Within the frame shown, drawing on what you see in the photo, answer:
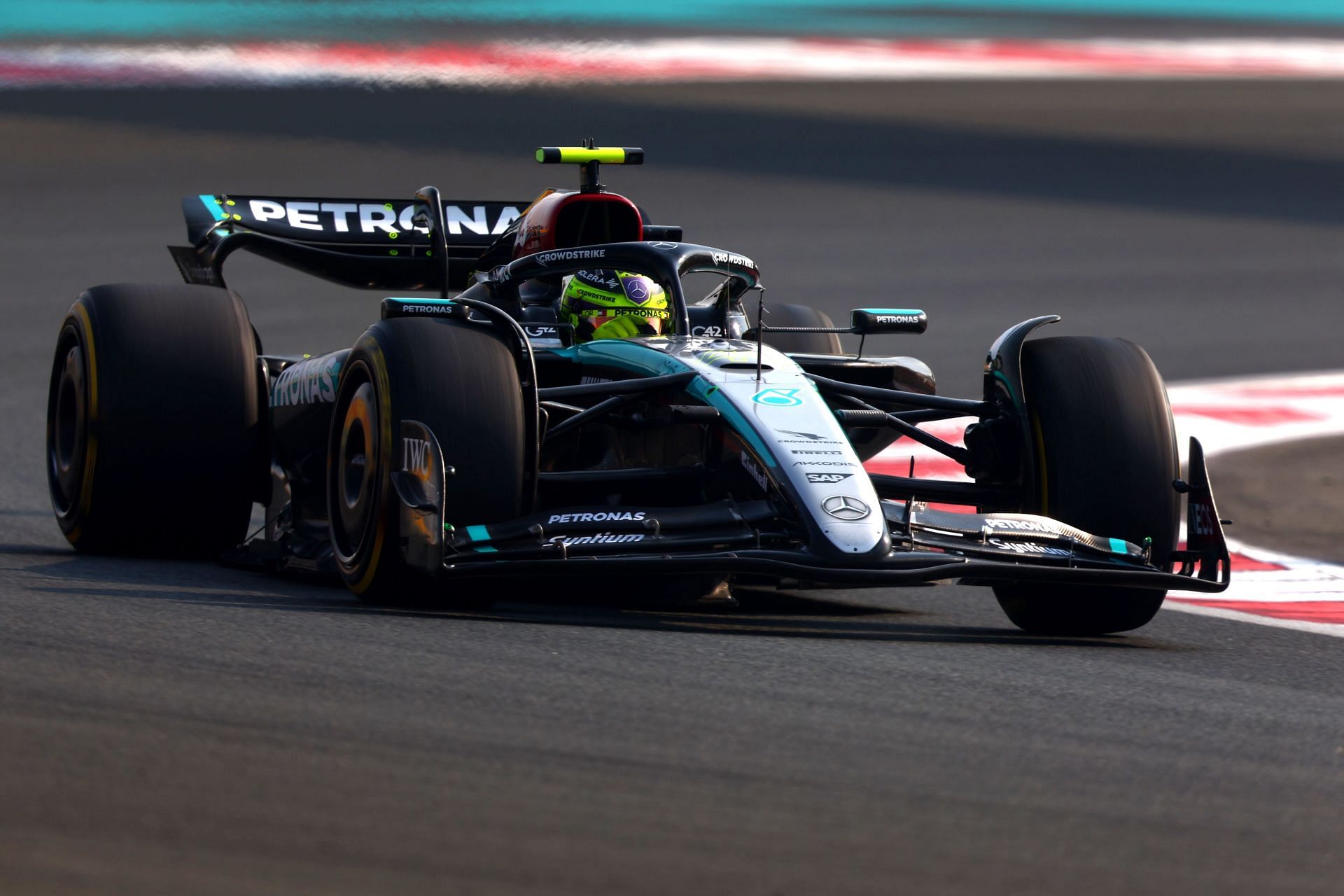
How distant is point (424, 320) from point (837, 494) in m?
1.32

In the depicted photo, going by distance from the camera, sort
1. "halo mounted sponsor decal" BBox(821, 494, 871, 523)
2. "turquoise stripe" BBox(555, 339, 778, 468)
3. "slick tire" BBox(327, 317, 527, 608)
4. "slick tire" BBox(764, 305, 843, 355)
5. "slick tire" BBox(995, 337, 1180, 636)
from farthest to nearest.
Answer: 1. "slick tire" BBox(764, 305, 843, 355)
2. "slick tire" BBox(995, 337, 1180, 636)
3. "turquoise stripe" BBox(555, 339, 778, 468)
4. "slick tire" BBox(327, 317, 527, 608)
5. "halo mounted sponsor decal" BBox(821, 494, 871, 523)

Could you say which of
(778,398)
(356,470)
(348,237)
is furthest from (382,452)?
(348,237)

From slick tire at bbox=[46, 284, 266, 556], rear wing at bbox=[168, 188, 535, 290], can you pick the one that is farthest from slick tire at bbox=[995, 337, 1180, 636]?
rear wing at bbox=[168, 188, 535, 290]

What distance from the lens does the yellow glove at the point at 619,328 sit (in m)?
7.11

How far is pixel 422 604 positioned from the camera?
5.91 m

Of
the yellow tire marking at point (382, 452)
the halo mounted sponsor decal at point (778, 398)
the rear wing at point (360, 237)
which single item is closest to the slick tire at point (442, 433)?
the yellow tire marking at point (382, 452)

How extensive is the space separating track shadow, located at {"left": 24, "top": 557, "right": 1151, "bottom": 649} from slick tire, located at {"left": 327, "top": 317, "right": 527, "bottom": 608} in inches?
3.2

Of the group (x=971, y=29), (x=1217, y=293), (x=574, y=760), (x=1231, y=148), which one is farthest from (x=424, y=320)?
(x=971, y=29)

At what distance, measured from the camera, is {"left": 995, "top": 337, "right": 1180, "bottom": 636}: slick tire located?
245 inches

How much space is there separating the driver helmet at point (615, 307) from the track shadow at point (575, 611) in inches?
40.7

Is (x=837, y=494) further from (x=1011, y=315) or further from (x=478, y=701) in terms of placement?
(x=1011, y=315)

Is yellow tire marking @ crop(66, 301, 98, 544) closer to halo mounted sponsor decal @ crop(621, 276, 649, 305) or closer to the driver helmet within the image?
the driver helmet

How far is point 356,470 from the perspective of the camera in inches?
245

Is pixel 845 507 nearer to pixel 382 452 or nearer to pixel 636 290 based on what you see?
pixel 382 452
